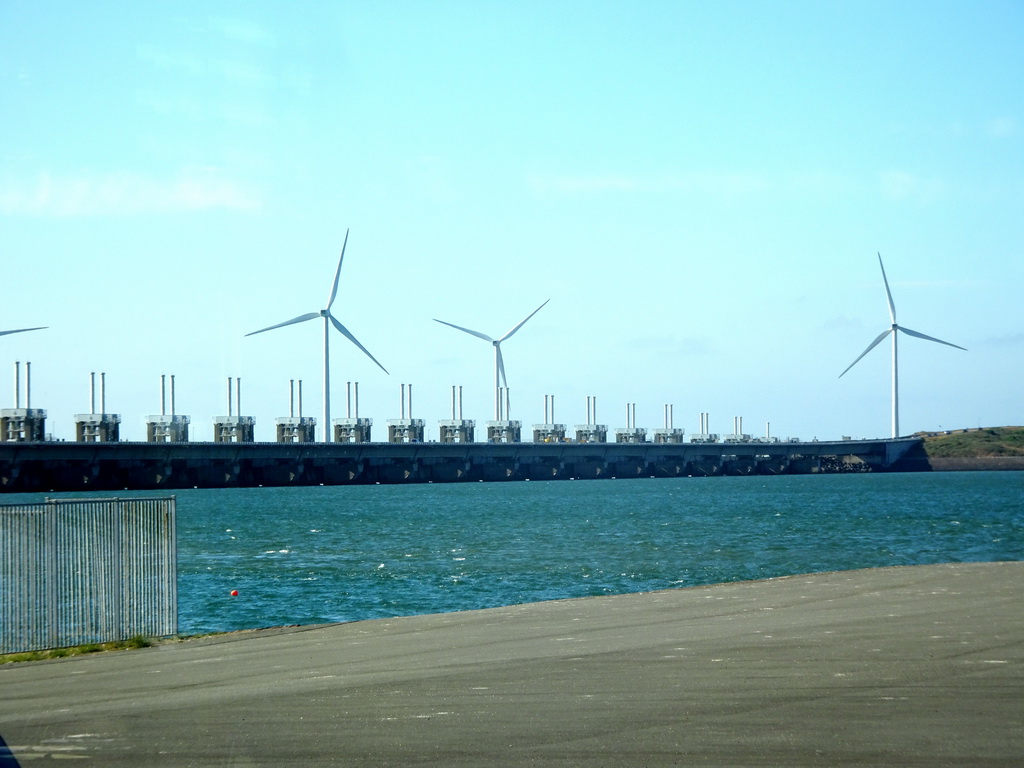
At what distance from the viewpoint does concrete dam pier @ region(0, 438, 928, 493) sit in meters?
120

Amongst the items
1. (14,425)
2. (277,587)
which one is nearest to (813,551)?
(277,587)

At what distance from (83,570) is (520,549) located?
35.8 meters

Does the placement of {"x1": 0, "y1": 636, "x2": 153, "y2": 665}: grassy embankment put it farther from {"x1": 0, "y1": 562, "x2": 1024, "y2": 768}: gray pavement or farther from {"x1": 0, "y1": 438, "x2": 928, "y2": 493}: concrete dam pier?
{"x1": 0, "y1": 438, "x2": 928, "y2": 493}: concrete dam pier

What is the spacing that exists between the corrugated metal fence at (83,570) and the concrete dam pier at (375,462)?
344 ft

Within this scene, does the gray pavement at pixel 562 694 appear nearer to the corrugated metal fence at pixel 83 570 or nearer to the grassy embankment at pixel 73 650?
the grassy embankment at pixel 73 650

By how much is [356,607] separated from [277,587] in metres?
7.37

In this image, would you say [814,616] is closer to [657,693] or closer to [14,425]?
[657,693]

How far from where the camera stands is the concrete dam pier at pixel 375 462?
120062 mm

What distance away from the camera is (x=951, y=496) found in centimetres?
11500

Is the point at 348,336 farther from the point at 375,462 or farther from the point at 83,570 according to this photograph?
the point at 83,570

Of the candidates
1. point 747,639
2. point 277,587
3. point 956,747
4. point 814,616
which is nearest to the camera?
point 956,747

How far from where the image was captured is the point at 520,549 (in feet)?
174

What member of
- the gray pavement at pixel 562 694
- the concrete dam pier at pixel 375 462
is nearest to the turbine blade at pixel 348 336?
the concrete dam pier at pixel 375 462

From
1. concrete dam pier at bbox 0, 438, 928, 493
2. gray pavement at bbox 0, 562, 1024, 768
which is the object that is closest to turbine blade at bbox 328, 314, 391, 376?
concrete dam pier at bbox 0, 438, 928, 493
